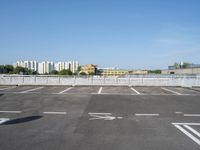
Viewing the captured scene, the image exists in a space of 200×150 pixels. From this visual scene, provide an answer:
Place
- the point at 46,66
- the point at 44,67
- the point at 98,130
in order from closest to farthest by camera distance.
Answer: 1. the point at 98,130
2. the point at 46,66
3. the point at 44,67

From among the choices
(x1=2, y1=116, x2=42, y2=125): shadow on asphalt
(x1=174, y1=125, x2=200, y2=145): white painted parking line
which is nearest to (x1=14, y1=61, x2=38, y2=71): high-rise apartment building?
(x1=2, y1=116, x2=42, y2=125): shadow on asphalt

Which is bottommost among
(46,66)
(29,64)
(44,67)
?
(44,67)

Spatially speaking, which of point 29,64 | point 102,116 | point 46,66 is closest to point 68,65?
point 46,66

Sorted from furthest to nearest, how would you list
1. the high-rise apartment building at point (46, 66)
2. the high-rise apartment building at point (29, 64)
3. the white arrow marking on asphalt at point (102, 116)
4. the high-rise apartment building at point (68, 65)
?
the high-rise apartment building at point (68, 65) → the high-rise apartment building at point (46, 66) → the high-rise apartment building at point (29, 64) → the white arrow marking on asphalt at point (102, 116)

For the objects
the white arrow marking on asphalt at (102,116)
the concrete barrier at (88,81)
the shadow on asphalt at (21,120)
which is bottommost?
the white arrow marking on asphalt at (102,116)

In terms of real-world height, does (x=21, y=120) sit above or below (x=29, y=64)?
below

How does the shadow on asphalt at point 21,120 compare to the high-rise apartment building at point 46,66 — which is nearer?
the shadow on asphalt at point 21,120

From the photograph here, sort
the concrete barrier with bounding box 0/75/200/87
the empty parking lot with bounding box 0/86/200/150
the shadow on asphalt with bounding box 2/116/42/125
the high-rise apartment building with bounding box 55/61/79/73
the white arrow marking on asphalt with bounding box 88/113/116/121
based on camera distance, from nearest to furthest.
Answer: the empty parking lot with bounding box 0/86/200/150, the shadow on asphalt with bounding box 2/116/42/125, the white arrow marking on asphalt with bounding box 88/113/116/121, the concrete barrier with bounding box 0/75/200/87, the high-rise apartment building with bounding box 55/61/79/73

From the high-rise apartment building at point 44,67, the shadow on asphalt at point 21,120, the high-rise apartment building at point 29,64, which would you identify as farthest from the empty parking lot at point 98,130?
the high-rise apartment building at point 44,67

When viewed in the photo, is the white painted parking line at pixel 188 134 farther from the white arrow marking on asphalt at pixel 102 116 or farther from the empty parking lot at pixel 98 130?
the white arrow marking on asphalt at pixel 102 116

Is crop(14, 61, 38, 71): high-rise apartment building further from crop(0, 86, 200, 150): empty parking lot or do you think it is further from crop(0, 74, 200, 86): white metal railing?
crop(0, 86, 200, 150): empty parking lot

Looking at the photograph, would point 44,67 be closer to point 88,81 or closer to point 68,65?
point 68,65

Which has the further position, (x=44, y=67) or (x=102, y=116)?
(x=44, y=67)

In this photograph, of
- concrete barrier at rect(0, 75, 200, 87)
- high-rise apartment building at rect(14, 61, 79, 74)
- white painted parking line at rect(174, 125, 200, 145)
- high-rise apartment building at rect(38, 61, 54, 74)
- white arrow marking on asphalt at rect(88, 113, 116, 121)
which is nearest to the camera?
white painted parking line at rect(174, 125, 200, 145)
